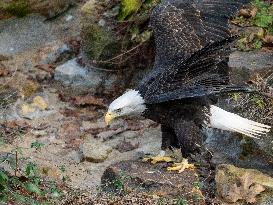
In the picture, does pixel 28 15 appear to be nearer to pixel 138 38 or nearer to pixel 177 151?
pixel 138 38

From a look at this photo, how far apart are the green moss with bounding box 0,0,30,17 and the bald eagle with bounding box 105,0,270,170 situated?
3729 millimetres

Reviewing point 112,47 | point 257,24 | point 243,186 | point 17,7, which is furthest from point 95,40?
point 243,186

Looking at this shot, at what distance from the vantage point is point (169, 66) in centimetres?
611

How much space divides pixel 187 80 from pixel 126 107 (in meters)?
0.61

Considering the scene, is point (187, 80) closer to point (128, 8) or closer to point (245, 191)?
point (245, 191)

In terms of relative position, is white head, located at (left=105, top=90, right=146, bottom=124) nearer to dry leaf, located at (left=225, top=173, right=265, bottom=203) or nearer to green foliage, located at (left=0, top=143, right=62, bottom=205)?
green foliage, located at (left=0, top=143, right=62, bottom=205)

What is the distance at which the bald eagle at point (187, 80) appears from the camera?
5.71 m

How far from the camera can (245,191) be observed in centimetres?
582

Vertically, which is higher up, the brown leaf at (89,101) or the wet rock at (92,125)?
the brown leaf at (89,101)

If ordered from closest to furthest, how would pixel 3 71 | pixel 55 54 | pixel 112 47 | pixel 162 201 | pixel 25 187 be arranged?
pixel 25 187
pixel 162 201
pixel 112 47
pixel 3 71
pixel 55 54

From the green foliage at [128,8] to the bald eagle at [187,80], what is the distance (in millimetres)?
1888

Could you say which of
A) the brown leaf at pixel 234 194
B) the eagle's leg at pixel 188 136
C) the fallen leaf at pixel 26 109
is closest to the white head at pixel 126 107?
the eagle's leg at pixel 188 136

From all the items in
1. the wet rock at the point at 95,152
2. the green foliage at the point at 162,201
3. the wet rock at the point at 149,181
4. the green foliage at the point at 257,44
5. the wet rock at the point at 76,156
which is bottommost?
the wet rock at the point at 76,156

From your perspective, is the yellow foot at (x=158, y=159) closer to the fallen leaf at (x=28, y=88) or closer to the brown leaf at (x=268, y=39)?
the brown leaf at (x=268, y=39)
